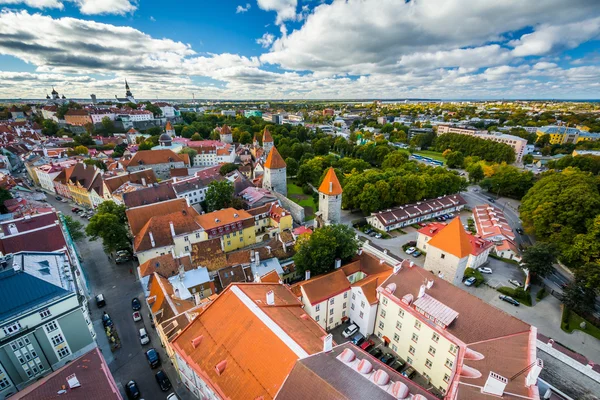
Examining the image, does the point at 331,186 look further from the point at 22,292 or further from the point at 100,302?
the point at 22,292

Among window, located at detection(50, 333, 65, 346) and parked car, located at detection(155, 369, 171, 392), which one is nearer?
window, located at detection(50, 333, 65, 346)

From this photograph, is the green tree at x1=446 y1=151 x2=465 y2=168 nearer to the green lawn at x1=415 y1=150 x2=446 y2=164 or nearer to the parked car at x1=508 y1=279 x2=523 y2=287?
the green lawn at x1=415 y1=150 x2=446 y2=164

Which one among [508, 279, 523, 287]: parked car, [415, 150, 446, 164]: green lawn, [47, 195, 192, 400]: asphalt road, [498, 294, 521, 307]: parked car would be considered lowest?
[508, 279, 523, 287]: parked car

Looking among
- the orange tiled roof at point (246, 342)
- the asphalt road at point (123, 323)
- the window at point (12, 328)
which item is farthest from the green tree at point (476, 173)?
the window at point (12, 328)

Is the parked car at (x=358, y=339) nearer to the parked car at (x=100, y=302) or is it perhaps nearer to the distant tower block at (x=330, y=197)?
the distant tower block at (x=330, y=197)

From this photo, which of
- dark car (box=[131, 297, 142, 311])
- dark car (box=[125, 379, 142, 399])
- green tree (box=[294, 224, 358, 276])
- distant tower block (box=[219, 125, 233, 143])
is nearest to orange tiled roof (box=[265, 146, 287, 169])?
green tree (box=[294, 224, 358, 276])
